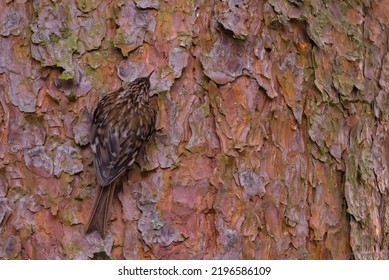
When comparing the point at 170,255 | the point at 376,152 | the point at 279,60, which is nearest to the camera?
the point at 170,255

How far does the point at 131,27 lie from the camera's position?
2359mm

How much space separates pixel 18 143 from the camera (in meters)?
2.34

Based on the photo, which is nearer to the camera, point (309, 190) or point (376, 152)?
point (309, 190)

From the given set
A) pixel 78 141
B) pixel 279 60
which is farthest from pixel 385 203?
pixel 78 141

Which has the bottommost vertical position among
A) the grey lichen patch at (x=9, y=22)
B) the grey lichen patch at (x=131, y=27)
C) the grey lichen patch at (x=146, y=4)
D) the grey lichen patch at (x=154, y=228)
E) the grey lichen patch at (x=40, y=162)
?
the grey lichen patch at (x=154, y=228)

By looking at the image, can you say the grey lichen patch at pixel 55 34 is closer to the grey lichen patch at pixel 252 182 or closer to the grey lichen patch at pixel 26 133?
the grey lichen patch at pixel 26 133

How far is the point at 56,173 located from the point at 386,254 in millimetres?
1292

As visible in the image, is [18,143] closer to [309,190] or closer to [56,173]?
[56,173]

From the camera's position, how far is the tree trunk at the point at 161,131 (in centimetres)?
232

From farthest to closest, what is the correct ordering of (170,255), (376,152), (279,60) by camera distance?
(376,152)
(279,60)
(170,255)

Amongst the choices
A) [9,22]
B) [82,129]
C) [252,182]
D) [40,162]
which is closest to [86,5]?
[9,22]

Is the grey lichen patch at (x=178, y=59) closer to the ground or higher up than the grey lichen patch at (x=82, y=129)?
higher up

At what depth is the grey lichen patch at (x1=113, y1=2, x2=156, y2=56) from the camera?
235 cm

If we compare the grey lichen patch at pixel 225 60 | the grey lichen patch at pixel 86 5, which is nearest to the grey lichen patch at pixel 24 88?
the grey lichen patch at pixel 86 5
